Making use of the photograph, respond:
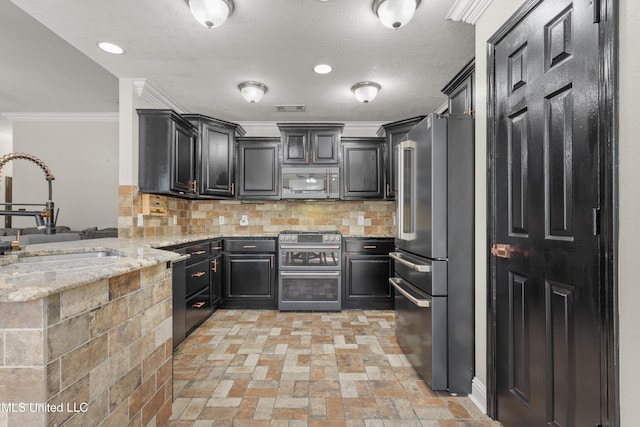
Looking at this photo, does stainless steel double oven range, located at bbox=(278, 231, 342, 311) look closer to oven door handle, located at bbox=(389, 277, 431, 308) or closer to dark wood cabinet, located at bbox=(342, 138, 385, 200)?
dark wood cabinet, located at bbox=(342, 138, 385, 200)

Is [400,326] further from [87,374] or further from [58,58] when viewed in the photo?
[58,58]

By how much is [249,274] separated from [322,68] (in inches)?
94.0

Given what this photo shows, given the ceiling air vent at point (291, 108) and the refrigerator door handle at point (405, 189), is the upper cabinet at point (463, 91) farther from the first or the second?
the ceiling air vent at point (291, 108)

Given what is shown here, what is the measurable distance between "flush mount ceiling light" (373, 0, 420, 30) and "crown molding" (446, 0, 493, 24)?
25cm

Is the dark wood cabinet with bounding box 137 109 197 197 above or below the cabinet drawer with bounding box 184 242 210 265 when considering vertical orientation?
above

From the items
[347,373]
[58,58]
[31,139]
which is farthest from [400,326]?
[31,139]

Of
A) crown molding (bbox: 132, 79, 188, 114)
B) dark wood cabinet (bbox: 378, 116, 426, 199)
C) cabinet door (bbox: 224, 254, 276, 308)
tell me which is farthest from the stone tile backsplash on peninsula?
crown molding (bbox: 132, 79, 188, 114)

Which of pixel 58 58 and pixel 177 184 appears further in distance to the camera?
pixel 177 184

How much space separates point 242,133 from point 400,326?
2.99m

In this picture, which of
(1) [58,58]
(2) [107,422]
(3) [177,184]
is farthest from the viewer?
(3) [177,184]

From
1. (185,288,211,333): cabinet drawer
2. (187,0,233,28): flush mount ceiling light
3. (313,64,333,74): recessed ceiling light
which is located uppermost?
(313,64,333,74): recessed ceiling light

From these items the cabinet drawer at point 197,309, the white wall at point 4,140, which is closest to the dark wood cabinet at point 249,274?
the cabinet drawer at point 197,309

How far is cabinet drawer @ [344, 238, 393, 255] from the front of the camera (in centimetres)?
361

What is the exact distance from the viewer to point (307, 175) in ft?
12.4
